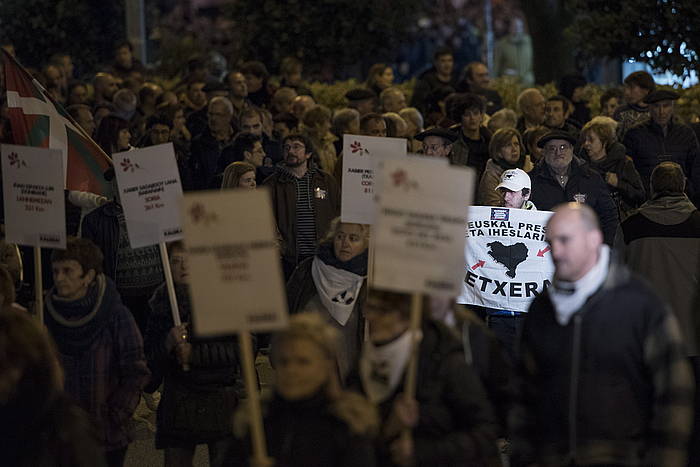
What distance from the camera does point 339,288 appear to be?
928 cm

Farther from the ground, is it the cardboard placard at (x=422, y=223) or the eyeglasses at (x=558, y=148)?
the eyeglasses at (x=558, y=148)

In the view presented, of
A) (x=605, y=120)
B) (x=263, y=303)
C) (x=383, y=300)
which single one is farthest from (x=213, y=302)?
(x=605, y=120)

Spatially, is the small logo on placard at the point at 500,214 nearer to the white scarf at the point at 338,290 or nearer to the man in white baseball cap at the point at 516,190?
the man in white baseball cap at the point at 516,190

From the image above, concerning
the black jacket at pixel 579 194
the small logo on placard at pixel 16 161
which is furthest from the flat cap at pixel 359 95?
the small logo on placard at pixel 16 161

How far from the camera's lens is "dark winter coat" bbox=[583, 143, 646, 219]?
13.4 meters

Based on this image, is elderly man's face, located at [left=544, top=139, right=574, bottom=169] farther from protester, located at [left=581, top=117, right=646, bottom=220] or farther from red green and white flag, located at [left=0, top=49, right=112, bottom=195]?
red green and white flag, located at [left=0, top=49, right=112, bottom=195]

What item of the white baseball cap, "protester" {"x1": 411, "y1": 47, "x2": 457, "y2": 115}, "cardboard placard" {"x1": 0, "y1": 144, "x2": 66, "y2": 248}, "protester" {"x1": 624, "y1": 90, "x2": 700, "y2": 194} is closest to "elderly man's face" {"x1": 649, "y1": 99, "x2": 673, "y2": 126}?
"protester" {"x1": 624, "y1": 90, "x2": 700, "y2": 194}

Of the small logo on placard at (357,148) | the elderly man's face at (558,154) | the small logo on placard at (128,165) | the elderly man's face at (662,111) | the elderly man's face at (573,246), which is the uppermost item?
the elderly man's face at (662,111)

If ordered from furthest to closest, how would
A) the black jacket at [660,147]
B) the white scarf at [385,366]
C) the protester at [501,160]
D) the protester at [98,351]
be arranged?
the black jacket at [660,147], the protester at [501,160], the protester at [98,351], the white scarf at [385,366]

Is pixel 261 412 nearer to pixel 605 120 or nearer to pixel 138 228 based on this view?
pixel 138 228

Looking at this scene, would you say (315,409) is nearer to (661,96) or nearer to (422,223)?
(422,223)

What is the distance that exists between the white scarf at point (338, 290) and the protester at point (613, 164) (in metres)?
4.59

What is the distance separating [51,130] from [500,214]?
3056mm

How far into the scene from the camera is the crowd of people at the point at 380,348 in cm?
628
